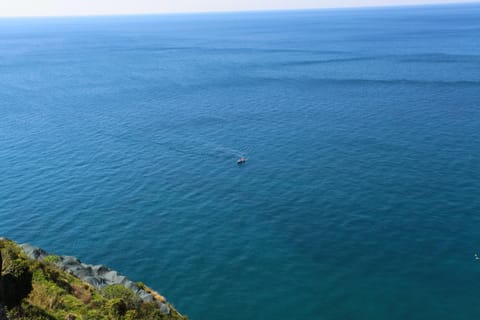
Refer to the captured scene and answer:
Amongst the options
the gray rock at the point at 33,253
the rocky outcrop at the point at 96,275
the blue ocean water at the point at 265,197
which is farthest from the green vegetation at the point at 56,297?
the blue ocean water at the point at 265,197

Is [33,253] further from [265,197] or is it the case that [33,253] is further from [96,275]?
[265,197]

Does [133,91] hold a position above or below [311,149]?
above

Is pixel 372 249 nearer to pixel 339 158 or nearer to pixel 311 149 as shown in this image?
pixel 339 158

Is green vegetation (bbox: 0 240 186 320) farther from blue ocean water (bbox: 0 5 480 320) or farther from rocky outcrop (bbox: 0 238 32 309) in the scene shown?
blue ocean water (bbox: 0 5 480 320)

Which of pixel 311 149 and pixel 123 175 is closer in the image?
pixel 123 175

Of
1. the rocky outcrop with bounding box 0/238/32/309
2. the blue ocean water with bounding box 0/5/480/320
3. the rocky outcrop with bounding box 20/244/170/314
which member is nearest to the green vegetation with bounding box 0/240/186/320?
the rocky outcrop with bounding box 0/238/32/309

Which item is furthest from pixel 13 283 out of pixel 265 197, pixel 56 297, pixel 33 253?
pixel 265 197

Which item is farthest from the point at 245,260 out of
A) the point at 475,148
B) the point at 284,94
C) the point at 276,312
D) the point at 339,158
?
the point at 284,94
